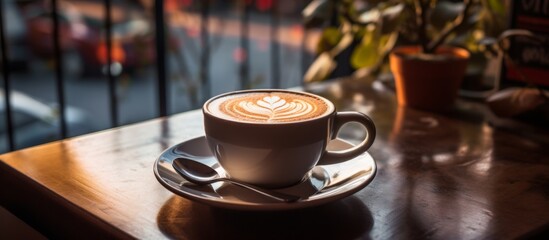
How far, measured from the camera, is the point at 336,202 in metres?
0.87

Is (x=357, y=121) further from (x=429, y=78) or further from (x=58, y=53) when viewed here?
(x=58, y=53)

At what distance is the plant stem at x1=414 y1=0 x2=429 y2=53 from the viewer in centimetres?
131

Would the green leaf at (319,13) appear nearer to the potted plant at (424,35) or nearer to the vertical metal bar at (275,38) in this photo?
the potted plant at (424,35)

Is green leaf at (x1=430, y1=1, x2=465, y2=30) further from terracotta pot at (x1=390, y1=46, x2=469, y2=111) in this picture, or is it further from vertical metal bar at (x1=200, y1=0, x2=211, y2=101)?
vertical metal bar at (x1=200, y1=0, x2=211, y2=101)

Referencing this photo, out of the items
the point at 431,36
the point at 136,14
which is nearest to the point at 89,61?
the point at 136,14

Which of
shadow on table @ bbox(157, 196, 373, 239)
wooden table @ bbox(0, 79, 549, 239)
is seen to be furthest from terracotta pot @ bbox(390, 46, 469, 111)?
shadow on table @ bbox(157, 196, 373, 239)

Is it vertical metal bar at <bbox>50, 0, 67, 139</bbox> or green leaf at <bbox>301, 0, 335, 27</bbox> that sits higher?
green leaf at <bbox>301, 0, 335, 27</bbox>

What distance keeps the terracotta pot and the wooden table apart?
0.10m

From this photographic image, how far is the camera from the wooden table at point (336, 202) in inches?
31.1

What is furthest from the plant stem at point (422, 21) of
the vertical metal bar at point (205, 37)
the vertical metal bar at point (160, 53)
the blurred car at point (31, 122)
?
the blurred car at point (31, 122)

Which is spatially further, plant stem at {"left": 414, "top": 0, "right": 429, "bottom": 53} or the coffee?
plant stem at {"left": 414, "top": 0, "right": 429, "bottom": 53}

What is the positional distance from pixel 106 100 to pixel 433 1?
175 inches

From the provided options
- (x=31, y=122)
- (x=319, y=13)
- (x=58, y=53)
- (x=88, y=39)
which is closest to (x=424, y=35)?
(x=319, y=13)

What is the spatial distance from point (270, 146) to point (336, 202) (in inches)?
4.8
